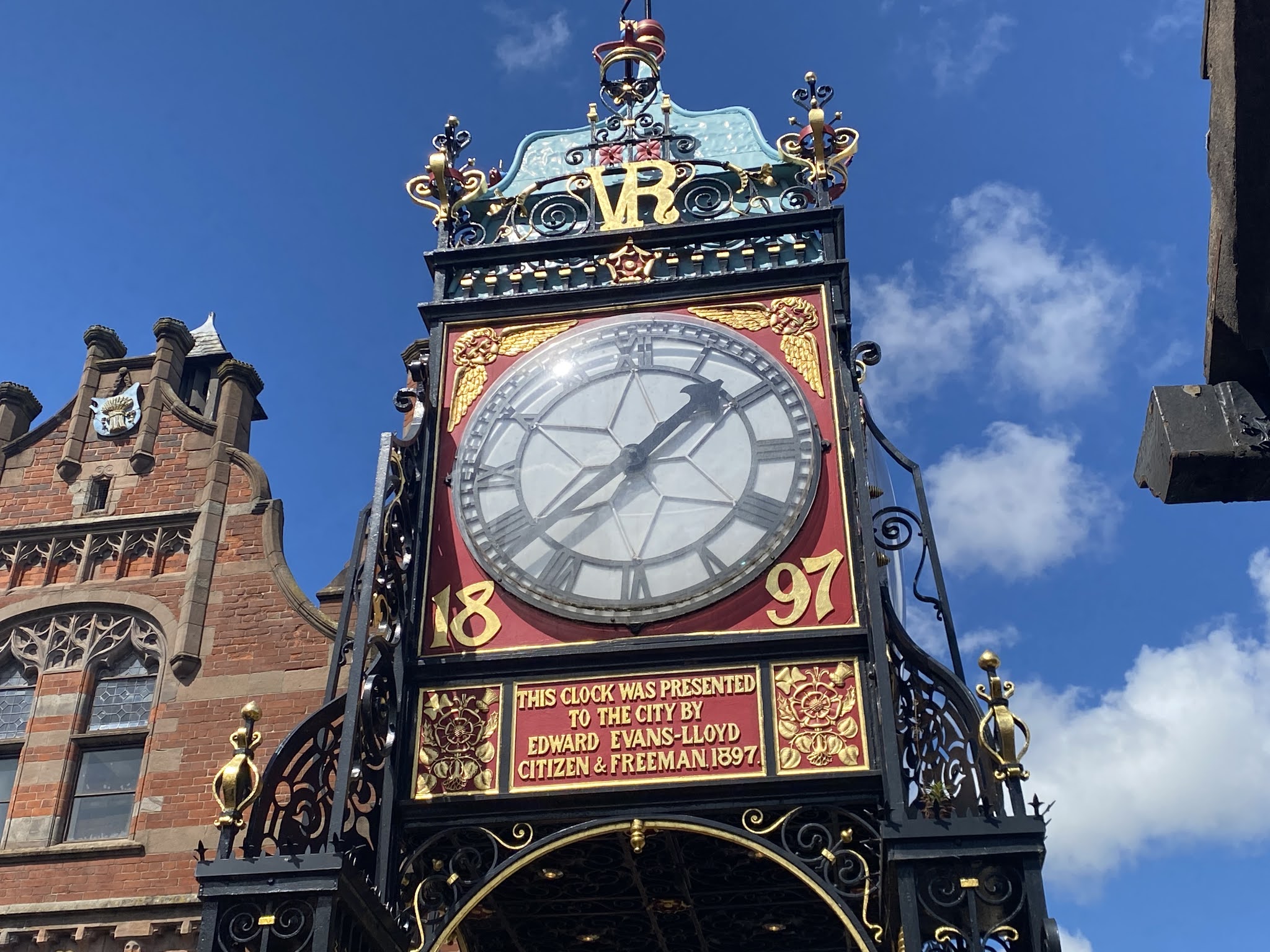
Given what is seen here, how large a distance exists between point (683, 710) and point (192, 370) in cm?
868

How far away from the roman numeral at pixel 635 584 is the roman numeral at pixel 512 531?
0.61m

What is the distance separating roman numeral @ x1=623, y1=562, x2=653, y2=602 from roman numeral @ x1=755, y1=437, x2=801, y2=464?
953 mm

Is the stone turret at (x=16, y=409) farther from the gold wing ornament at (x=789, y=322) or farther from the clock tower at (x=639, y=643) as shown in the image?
the gold wing ornament at (x=789, y=322)

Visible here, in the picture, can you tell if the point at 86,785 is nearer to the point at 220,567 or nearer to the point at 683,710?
the point at 220,567

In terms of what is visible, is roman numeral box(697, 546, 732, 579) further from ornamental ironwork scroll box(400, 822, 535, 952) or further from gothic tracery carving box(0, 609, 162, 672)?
gothic tracery carving box(0, 609, 162, 672)

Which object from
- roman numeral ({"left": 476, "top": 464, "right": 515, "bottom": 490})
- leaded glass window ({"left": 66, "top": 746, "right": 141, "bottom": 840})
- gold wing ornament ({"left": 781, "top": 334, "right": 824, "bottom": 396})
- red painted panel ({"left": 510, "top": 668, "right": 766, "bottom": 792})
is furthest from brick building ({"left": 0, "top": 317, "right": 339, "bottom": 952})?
gold wing ornament ({"left": 781, "top": 334, "right": 824, "bottom": 396})

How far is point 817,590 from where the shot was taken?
7.25 m

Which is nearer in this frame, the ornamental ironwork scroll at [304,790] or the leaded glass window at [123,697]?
the ornamental ironwork scroll at [304,790]

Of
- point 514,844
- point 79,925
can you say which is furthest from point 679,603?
point 79,925

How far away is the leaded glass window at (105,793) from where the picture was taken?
1018 cm

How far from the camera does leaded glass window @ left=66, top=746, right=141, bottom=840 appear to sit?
33.4 ft

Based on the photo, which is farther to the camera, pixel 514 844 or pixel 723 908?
pixel 723 908

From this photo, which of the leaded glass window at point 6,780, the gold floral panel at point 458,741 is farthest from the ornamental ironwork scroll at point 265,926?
the leaded glass window at point 6,780

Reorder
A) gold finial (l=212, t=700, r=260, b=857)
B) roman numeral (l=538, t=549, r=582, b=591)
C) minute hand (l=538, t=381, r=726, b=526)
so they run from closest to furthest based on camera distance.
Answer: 1. gold finial (l=212, t=700, r=260, b=857)
2. roman numeral (l=538, t=549, r=582, b=591)
3. minute hand (l=538, t=381, r=726, b=526)
